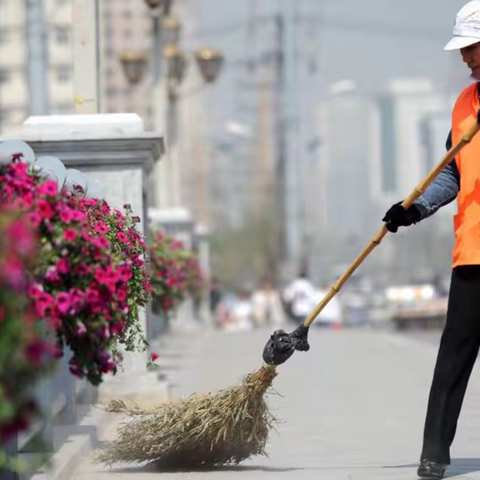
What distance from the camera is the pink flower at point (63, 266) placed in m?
5.36

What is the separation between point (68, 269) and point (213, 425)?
2063 millimetres

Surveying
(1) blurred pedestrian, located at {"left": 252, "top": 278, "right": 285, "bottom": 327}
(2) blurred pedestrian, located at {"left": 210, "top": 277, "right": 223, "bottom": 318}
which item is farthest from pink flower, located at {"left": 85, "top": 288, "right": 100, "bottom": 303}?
(2) blurred pedestrian, located at {"left": 210, "top": 277, "right": 223, "bottom": 318}

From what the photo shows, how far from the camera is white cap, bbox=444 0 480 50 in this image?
6.74 metres

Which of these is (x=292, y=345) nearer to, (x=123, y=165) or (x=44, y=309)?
(x=44, y=309)

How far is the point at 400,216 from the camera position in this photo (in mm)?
6895

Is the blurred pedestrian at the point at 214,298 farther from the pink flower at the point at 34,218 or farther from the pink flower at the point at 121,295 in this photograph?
the pink flower at the point at 34,218

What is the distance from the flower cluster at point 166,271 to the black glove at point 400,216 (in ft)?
18.9

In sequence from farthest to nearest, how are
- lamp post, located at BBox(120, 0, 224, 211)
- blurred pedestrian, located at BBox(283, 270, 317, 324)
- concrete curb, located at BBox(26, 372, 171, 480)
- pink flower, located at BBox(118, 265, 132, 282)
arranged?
1. blurred pedestrian, located at BBox(283, 270, 317, 324)
2. lamp post, located at BBox(120, 0, 224, 211)
3. concrete curb, located at BBox(26, 372, 171, 480)
4. pink flower, located at BBox(118, 265, 132, 282)

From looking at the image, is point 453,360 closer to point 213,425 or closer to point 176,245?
point 213,425

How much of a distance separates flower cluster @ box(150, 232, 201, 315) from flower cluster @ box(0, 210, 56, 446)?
8274 mm

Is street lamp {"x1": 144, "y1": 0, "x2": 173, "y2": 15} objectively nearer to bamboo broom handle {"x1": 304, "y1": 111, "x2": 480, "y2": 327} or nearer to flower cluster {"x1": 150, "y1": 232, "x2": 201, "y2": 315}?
flower cluster {"x1": 150, "y1": 232, "x2": 201, "y2": 315}

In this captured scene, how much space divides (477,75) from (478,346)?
1173mm

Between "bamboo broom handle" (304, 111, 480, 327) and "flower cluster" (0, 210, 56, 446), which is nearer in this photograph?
"flower cluster" (0, 210, 56, 446)

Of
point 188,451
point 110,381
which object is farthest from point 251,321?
point 188,451
